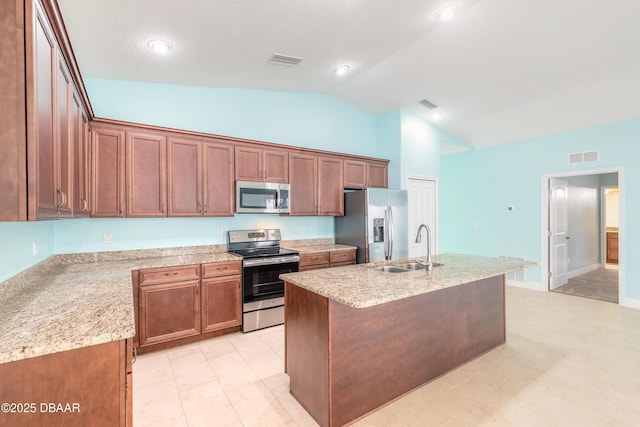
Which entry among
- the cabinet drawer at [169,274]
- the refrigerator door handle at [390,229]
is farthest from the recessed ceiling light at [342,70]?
the cabinet drawer at [169,274]

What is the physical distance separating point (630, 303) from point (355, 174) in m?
4.54

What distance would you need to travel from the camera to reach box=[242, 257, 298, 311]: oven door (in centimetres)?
354

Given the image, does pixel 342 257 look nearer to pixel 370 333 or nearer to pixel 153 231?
pixel 370 333

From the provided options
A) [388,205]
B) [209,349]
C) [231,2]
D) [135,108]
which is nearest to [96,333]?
[209,349]

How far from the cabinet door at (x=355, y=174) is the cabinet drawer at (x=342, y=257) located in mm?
1097

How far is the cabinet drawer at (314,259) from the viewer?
4043 millimetres

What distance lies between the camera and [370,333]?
214cm

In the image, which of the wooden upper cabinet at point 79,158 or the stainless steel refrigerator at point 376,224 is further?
the stainless steel refrigerator at point 376,224

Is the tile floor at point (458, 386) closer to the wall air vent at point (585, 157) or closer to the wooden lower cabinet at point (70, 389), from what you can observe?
the wooden lower cabinet at point (70, 389)

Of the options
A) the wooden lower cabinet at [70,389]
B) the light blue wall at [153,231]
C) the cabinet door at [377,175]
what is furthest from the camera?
the cabinet door at [377,175]

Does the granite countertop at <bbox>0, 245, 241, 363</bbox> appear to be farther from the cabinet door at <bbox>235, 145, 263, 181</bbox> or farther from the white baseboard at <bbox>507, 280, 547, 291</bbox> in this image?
the white baseboard at <bbox>507, 280, 547, 291</bbox>

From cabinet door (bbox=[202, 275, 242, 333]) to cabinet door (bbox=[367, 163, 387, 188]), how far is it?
274 cm

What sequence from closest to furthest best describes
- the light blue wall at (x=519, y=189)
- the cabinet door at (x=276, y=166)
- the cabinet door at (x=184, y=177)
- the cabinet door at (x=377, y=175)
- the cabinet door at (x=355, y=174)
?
the cabinet door at (x=184, y=177) < the cabinet door at (x=276, y=166) < the light blue wall at (x=519, y=189) < the cabinet door at (x=355, y=174) < the cabinet door at (x=377, y=175)

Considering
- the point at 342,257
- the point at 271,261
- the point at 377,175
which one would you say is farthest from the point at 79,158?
the point at 377,175
